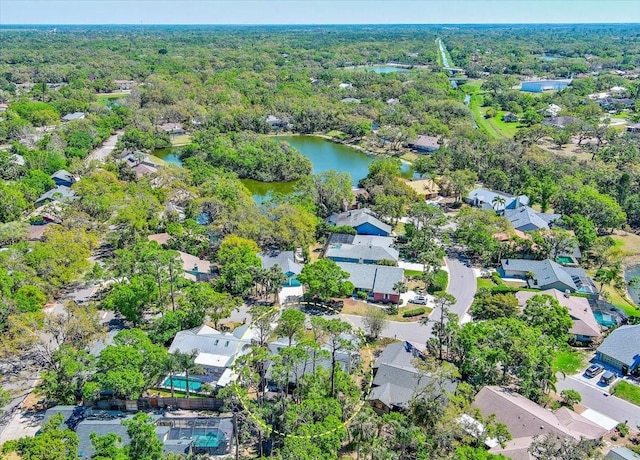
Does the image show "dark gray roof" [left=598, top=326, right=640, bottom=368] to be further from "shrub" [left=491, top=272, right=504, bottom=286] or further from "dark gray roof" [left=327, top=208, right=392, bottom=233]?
"dark gray roof" [left=327, top=208, right=392, bottom=233]

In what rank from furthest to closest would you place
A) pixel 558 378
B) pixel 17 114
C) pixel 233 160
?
1. pixel 17 114
2. pixel 233 160
3. pixel 558 378

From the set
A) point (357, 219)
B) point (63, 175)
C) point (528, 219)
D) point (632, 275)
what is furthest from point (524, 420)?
point (63, 175)

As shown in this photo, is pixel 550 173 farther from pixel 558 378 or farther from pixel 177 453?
pixel 177 453

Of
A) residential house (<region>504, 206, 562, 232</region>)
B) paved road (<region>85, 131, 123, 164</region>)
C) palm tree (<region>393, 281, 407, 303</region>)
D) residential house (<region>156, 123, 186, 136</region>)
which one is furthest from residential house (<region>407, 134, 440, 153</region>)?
paved road (<region>85, 131, 123, 164</region>)

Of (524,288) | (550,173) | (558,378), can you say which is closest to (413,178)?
(550,173)

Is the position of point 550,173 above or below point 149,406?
above

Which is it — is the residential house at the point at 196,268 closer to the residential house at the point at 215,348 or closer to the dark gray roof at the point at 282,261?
the dark gray roof at the point at 282,261
